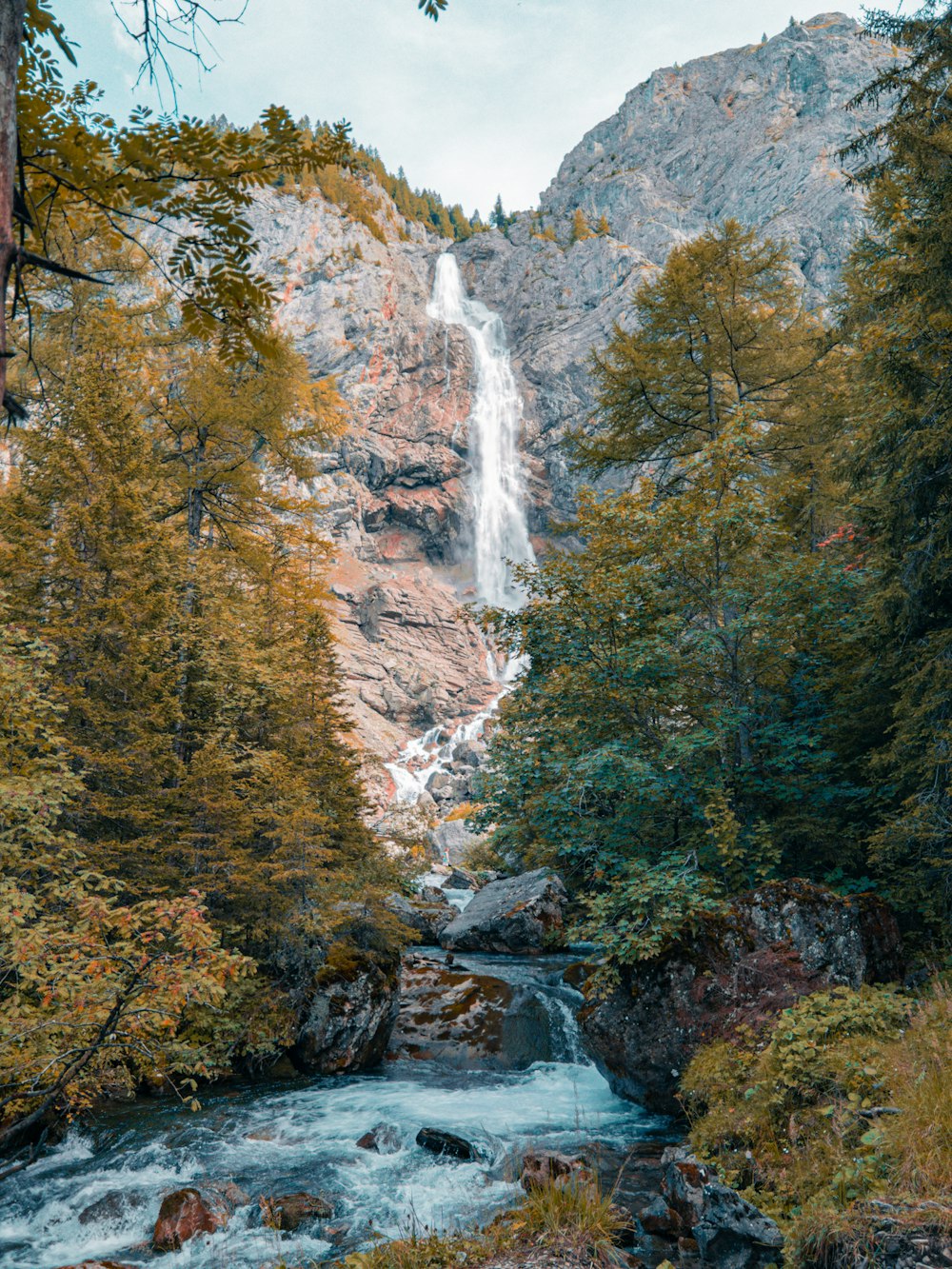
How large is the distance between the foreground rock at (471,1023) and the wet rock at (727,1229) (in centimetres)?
586

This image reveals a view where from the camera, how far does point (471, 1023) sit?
1223 cm

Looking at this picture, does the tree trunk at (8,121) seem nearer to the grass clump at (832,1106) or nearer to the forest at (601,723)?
the forest at (601,723)

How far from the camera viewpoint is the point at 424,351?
265ft

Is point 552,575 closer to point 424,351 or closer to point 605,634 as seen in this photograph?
point 605,634

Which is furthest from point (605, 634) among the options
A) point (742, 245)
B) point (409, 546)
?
point (409, 546)

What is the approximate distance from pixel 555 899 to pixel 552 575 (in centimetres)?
1008

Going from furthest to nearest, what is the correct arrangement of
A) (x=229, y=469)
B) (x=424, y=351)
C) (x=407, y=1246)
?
(x=424, y=351) < (x=229, y=469) < (x=407, y=1246)

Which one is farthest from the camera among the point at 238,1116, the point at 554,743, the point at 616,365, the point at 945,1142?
the point at 616,365

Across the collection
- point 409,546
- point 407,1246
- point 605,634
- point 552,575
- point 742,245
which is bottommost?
point 407,1246

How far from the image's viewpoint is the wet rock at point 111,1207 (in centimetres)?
651

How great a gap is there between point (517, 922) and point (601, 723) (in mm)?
9095

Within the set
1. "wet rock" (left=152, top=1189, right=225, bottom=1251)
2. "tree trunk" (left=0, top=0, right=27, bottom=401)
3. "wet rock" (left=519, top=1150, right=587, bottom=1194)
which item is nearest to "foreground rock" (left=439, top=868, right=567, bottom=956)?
"wet rock" (left=519, top=1150, right=587, bottom=1194)

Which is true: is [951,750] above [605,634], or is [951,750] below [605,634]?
below

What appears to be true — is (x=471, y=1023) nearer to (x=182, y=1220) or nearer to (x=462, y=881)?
(x=182, y=1220)
